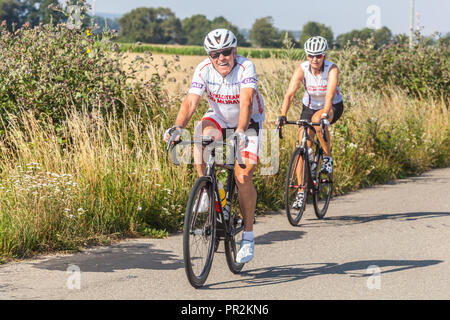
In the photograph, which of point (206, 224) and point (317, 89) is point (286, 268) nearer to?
point (206, 224)

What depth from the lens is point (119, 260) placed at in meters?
6.36

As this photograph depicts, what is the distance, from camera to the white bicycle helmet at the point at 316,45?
8234mm

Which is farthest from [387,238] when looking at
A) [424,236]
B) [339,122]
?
[339,122]

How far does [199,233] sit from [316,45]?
3.68m

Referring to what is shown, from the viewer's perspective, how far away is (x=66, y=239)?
21.8 feet

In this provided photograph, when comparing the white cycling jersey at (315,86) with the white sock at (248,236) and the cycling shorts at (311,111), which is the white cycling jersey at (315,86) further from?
the white sock at (248,236)

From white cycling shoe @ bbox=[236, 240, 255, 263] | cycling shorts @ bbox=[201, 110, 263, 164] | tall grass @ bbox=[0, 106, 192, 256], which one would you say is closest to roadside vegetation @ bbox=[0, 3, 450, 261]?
tall grass @ bbox=[0, 106, 192, 256]

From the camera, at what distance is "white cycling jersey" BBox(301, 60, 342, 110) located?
849cm

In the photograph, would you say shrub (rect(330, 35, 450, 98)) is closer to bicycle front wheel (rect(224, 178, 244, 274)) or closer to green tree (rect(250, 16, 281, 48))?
green tree (rect(250, 16, 281, 48))

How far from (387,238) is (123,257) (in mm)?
2970

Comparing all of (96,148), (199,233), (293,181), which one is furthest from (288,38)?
(199,233)

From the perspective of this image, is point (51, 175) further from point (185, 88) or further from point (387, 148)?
point (387, 148)

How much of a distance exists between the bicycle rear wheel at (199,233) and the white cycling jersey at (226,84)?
2.74 feet

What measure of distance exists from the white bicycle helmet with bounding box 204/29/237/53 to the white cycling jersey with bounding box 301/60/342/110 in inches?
116
